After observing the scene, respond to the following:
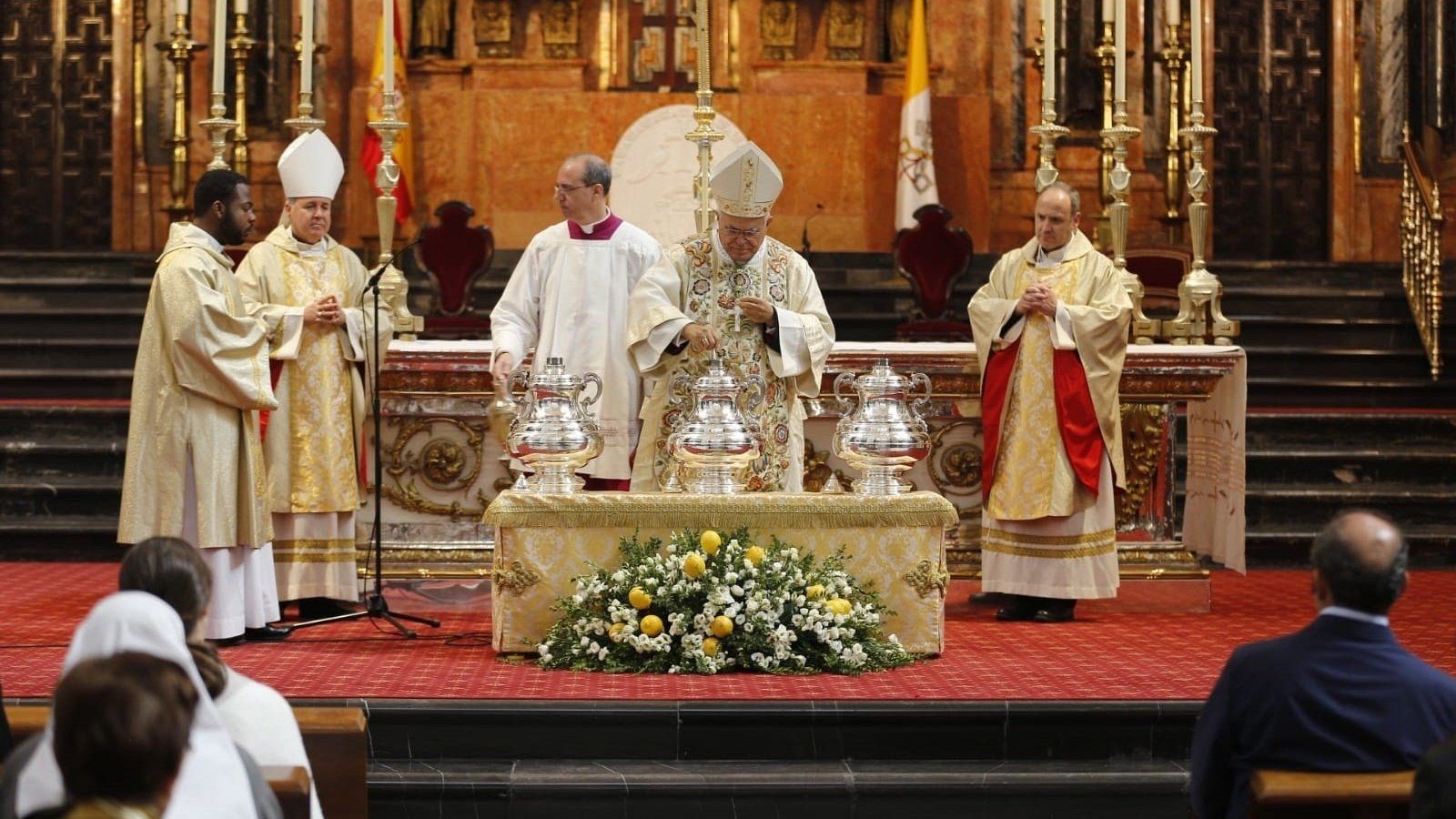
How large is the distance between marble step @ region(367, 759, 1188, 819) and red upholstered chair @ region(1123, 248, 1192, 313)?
6349 mm

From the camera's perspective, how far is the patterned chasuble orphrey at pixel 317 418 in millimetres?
7539

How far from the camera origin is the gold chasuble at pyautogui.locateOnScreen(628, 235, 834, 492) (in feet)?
22.7

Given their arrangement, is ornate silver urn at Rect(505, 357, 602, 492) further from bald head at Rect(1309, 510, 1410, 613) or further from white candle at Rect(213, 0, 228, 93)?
bald head at Rect(1309, 510, 1410, 613)

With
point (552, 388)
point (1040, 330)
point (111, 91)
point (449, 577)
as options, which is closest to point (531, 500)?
point (552, 388)

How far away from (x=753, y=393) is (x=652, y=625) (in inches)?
Result: 43.6

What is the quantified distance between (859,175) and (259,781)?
10363 mm

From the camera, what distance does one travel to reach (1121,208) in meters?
8.37

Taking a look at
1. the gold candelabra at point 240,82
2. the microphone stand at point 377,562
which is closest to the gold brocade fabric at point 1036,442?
the microphone stand at point 377,562

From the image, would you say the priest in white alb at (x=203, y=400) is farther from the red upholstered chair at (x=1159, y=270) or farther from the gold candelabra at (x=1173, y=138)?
the red upholstered chair at (x=1159, y=270)

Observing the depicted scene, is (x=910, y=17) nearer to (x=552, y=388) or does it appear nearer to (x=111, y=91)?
(x=111, y=91)

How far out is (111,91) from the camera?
14141mm

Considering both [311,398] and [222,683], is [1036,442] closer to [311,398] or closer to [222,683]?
[311,398]

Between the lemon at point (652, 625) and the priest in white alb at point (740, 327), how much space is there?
865mm

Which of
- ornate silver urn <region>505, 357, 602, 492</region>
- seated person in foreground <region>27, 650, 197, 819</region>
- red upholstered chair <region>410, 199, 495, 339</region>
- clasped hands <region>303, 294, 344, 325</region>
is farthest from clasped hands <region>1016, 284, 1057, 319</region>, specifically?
seated person in foreground <region>27, 650, 197, 819</region>
